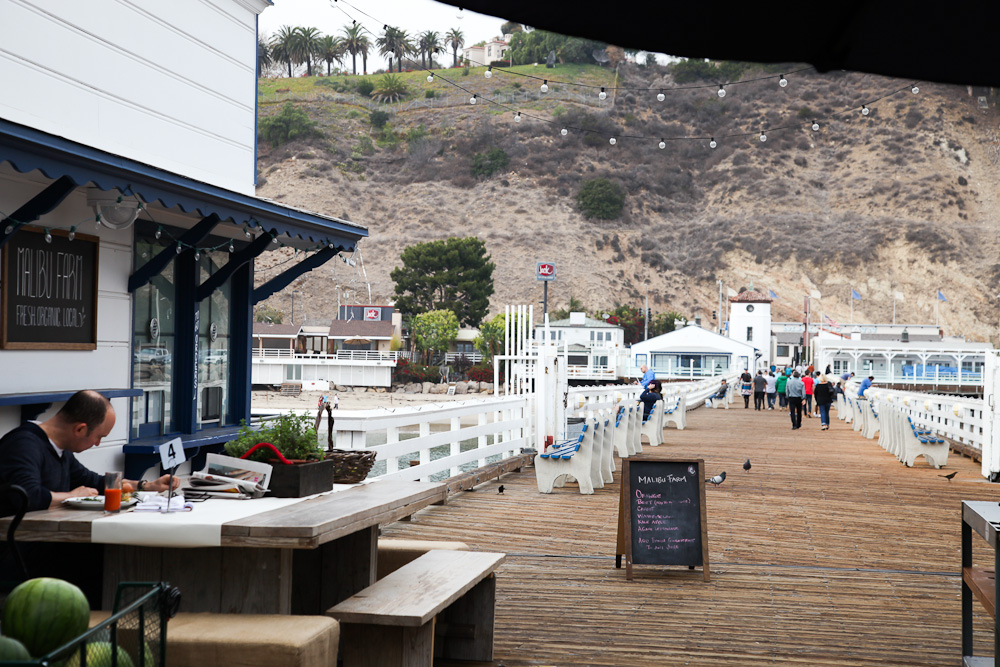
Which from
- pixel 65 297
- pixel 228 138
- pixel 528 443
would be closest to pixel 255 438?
pixel 65 297

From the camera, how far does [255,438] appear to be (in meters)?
4.40

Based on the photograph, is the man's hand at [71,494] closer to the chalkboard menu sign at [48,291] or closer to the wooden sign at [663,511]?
the chalkboard menu sign at [48,291]

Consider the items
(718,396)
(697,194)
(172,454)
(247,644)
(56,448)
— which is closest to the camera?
(247,644)

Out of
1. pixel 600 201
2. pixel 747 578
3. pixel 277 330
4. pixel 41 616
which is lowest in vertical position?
pixel 747 578

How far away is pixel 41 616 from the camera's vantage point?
2.43 metres

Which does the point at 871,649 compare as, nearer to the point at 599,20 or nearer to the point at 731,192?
the point at 599,20

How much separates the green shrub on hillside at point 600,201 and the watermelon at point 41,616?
105 metres

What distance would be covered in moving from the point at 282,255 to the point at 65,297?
103165 mm

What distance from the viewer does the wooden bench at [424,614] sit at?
3787 mm

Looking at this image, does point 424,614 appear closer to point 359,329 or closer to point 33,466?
point 33,466

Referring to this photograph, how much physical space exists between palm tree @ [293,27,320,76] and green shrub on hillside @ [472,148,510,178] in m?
42.0

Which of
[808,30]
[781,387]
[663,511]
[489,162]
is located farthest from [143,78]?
[489,162]

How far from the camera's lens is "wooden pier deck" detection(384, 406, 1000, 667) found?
5.08 m

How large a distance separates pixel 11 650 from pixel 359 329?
80302mm
